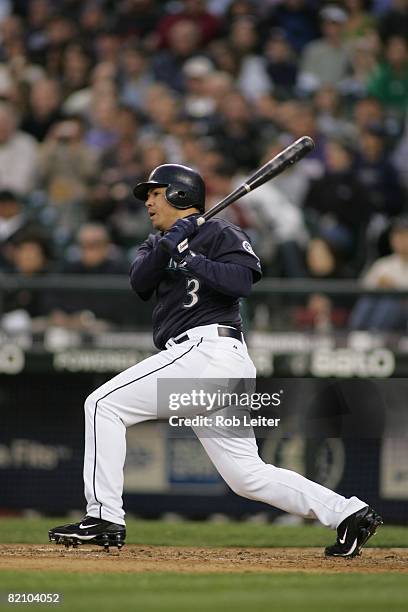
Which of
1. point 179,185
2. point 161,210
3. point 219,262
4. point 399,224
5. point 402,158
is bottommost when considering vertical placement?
point 219,262

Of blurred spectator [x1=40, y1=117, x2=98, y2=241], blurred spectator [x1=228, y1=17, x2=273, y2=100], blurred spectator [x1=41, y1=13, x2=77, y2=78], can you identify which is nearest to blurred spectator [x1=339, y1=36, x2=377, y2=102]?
blurred spectator [x1=228, y1=17, x2=273, y2=100]

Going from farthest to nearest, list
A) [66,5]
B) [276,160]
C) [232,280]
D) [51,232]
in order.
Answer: [66,5], [51,232], [276,160], [232,280]

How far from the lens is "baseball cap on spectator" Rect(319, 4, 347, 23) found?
13219mm

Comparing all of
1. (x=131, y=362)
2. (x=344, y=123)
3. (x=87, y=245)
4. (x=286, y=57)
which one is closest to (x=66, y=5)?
(x=286, y=57)

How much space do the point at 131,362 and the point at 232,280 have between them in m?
4.07

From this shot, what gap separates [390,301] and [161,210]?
→ 3.81 meters

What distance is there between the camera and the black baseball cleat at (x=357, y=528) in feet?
20.2

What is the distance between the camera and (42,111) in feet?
42.9

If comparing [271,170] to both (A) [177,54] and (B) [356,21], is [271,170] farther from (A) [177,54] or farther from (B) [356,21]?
(A) [177,54]

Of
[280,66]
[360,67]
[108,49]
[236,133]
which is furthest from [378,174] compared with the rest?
[108,49]

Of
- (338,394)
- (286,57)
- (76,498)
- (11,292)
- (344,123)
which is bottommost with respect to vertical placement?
(76,498)

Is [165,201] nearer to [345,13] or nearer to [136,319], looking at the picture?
[136,319]

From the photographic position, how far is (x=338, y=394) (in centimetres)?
1010

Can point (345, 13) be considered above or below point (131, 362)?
above
